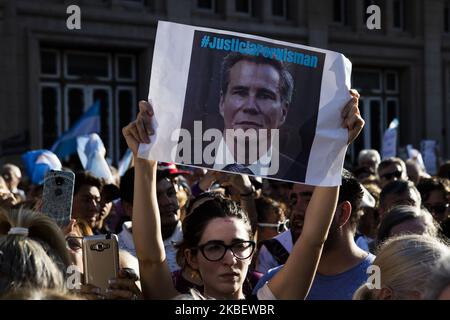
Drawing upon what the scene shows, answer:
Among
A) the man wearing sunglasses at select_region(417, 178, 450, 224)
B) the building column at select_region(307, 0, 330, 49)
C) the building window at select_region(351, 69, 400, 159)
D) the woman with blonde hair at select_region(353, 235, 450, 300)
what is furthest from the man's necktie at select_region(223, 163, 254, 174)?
the building window at select_region(351, 69, 400, 159)

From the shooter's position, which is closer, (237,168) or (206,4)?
(237,168)

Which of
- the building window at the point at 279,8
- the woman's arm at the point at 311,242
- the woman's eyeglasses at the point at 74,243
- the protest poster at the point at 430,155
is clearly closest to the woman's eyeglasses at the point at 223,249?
the woman's arm at the point at 311,242

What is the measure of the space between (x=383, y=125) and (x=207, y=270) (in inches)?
937

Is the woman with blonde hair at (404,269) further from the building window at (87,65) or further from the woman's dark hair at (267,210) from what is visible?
the building window at (87,65)

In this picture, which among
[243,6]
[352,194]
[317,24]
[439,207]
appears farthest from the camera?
[317,24]

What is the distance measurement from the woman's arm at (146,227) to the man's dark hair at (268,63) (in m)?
0.32

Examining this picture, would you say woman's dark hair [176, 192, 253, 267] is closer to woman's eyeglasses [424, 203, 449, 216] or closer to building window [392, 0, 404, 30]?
woman's eyeglasses [424, 203, 449, 216]

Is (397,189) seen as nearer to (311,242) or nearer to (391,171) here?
(311,242)

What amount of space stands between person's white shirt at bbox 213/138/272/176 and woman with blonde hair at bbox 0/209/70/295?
0.74 m

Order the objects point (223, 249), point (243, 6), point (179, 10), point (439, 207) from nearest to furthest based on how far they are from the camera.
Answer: point (223, 249) → point (439, 207) → point (179, 10) → point (243, 6)

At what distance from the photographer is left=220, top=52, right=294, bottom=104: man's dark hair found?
3400mm

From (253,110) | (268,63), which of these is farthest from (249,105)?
(268,63)

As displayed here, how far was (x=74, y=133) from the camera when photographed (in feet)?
47.7

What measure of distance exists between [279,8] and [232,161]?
21428mm
